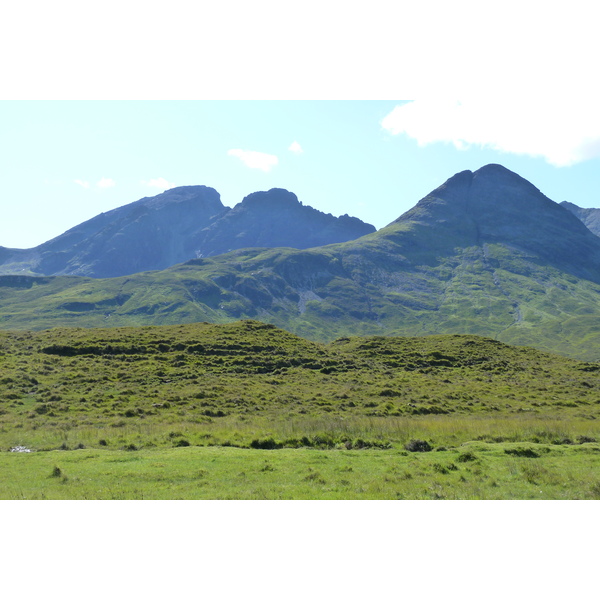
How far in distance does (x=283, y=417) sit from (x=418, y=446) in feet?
43.3

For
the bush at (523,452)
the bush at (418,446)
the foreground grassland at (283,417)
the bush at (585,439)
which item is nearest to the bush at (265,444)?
the foreground grassland at (283,417)

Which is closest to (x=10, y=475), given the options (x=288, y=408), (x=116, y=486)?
(x=116, y=486)

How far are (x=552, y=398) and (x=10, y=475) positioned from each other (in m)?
48.9

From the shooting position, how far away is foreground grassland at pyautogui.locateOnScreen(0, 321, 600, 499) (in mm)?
18531

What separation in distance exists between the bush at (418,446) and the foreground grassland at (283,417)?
0.48 feet

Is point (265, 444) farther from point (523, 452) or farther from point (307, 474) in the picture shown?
point (523, 452)

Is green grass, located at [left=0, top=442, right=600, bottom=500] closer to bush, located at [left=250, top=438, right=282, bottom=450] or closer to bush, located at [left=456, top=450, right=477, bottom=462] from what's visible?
bush, located at [left=456, top=450, right=477, bottom=462]

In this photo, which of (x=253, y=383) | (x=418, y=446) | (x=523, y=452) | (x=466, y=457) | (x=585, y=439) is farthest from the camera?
(x=253, y=383)

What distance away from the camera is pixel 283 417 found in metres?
37.0

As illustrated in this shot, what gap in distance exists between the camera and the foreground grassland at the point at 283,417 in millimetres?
18531

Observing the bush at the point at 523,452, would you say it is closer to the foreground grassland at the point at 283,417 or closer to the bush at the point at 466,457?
the foreground grassland at the point at 283,417

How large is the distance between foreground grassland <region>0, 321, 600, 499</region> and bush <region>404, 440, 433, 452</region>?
0.15 meters

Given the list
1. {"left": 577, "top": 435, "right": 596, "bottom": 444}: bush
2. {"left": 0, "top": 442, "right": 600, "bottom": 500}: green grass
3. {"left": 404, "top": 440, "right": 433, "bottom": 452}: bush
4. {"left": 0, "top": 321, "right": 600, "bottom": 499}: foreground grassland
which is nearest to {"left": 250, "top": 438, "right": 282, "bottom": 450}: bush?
{"left": 0, "top": 321, "right": 600, "bottom": 499}: foreground grassland

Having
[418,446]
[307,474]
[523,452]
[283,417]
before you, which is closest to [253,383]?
[283,417]
